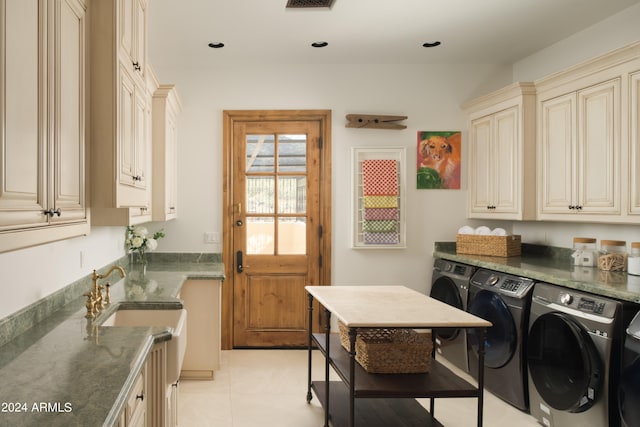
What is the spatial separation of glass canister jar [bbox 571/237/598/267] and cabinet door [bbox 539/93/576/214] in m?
0.25

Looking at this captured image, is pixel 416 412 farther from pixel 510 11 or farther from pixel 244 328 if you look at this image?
pixel 510 11

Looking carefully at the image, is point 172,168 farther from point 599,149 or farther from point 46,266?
point 599,149

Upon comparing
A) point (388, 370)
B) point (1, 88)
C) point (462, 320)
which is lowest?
point (388, 370)

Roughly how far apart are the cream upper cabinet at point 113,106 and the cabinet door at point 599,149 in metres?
2.88

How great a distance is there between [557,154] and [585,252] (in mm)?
739

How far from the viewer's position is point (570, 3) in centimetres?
341

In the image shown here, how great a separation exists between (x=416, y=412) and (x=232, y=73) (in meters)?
3.30

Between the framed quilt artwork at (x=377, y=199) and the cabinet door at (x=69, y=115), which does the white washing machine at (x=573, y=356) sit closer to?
the framed quilt artwork at (x=377, y=199)

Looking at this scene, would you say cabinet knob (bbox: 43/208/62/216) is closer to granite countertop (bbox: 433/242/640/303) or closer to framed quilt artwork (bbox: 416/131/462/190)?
granite countertop (bbox: 433/242/640/303)

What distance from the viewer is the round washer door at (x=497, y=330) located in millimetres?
3363

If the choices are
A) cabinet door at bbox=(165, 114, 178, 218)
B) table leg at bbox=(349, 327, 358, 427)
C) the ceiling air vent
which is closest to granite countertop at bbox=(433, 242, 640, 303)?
A: table leg at bbox=(349, 327, 358, 427)

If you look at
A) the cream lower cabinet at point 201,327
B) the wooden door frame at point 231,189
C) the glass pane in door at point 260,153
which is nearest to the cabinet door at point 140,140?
the cream lower cabinet at point 201,327

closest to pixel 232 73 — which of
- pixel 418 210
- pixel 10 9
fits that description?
pixel 418 210

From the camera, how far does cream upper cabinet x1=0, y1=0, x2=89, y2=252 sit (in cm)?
127
